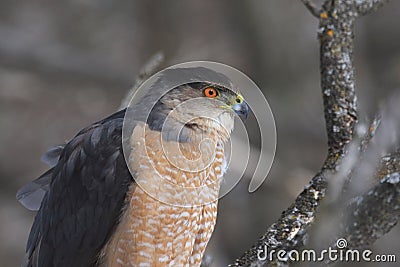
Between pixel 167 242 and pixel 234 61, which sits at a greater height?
pixel 234 61

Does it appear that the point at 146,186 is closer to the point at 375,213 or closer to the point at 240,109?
the point at 240,109

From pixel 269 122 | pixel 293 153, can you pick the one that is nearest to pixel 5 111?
pixel 293 153

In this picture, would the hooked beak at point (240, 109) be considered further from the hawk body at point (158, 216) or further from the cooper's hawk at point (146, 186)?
the hawk body at point (158, 216)

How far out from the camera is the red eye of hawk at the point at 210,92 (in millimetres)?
4797

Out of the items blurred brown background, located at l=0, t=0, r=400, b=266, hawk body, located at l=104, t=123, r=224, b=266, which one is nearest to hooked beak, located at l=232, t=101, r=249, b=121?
hawk body, located at l=104, t=123, r=224, b=266

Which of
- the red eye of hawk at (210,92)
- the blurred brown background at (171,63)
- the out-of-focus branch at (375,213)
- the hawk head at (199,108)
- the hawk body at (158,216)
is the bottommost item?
the out-of-focus branch at (375,213)

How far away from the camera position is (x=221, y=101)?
479cm

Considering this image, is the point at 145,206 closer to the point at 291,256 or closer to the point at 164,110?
the point at 164,110

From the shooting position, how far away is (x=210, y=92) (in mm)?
4805

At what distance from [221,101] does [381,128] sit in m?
1.26

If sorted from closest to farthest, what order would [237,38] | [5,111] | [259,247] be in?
[259,247] → [237,38] → [5,111]

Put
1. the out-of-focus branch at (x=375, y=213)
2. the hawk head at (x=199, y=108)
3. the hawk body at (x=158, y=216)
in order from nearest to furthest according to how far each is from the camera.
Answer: the out-of-focus branch at (x=375, y=213) < the hawk body at (x=158, y=216) < the hawk head at (x=199, y=108)

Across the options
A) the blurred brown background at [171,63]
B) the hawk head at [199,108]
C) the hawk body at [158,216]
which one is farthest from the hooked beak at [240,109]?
the blurred brown background at [171,63]

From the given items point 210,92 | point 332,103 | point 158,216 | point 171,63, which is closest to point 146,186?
point 158,216
